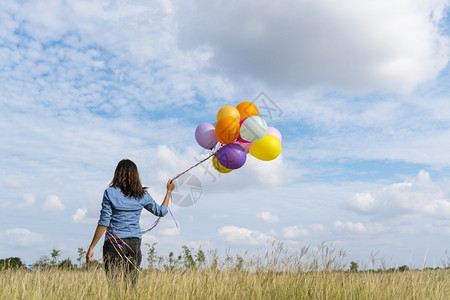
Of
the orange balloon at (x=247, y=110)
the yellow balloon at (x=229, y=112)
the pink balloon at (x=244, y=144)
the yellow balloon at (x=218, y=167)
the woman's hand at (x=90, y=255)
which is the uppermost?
the orange balloon at (x=247, y=110)

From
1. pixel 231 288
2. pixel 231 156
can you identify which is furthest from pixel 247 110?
pixel 231 288

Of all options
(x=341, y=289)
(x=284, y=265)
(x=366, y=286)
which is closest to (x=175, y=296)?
(x=284, y=265)

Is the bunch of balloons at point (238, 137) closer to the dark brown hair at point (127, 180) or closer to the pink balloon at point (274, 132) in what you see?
the pink balloon at point (274, 132)

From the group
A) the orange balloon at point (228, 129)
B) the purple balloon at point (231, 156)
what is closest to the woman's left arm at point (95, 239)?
the purple balloon at point (231, 156)

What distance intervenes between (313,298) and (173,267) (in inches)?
81.0

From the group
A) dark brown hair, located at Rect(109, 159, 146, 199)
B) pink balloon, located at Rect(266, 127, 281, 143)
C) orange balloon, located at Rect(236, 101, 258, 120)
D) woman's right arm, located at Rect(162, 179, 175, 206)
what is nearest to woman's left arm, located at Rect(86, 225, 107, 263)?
dark brown hair, located at Rect(109, 159, 146, 199)

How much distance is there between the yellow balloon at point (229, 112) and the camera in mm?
6301

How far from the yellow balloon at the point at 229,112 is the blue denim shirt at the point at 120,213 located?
196 cm

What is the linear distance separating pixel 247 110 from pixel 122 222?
2.74 m

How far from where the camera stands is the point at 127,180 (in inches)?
202

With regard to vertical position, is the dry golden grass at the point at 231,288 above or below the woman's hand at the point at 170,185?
below

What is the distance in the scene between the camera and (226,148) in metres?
6.38

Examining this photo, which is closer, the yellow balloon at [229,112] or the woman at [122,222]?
the woman at [122,222]

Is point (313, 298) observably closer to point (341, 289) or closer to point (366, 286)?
point (341, 289)
